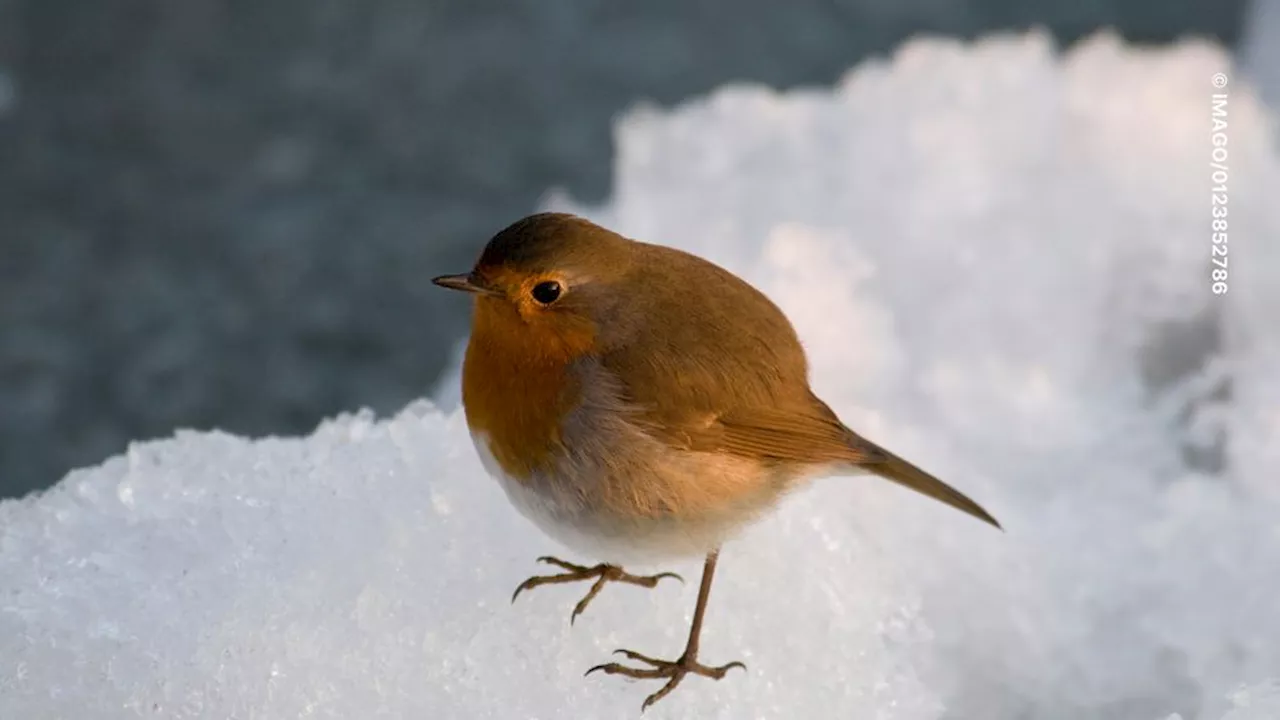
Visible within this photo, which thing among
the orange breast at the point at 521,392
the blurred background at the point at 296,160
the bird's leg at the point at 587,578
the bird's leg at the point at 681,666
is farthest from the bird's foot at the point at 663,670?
the blurred background at the point at 296,160

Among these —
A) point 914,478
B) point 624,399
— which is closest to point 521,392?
point 624,399

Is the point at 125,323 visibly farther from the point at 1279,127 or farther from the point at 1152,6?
the point at 1152,6

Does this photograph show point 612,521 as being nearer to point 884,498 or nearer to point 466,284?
point 466,284

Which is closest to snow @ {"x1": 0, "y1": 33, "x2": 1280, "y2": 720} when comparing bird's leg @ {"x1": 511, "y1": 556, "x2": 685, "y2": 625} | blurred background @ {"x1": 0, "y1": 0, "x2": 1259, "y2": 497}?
bird's leg @ {"x1": 511, "y1": 556, "x2": 685, "y2": 625}

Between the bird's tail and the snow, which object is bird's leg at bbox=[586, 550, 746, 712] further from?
the bird's tail

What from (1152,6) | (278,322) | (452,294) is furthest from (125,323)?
(1152,6)

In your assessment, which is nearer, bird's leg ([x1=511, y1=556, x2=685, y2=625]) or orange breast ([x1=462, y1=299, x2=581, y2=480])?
orange breast ([x1=462, y1=299, x2=581, y2=480])
